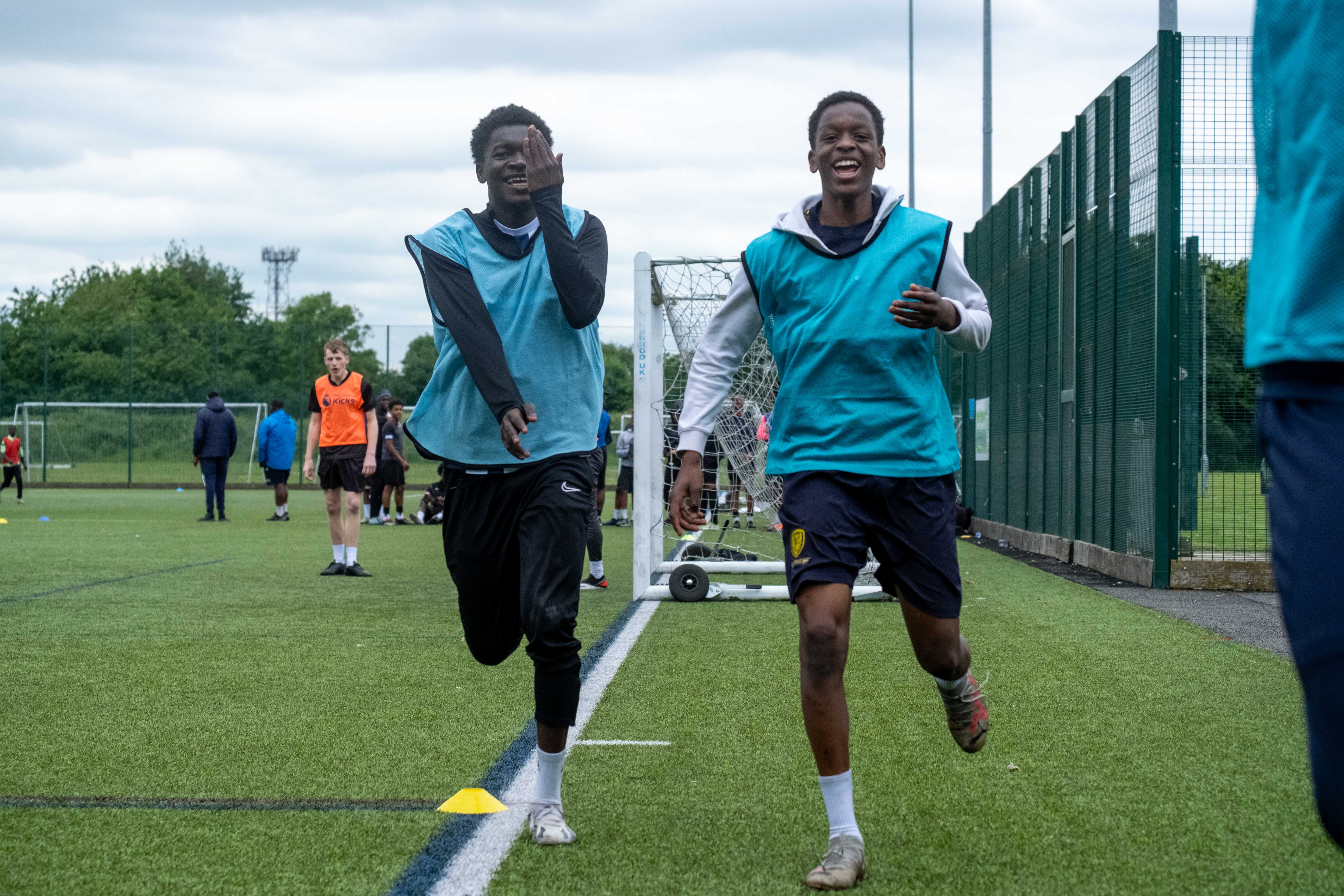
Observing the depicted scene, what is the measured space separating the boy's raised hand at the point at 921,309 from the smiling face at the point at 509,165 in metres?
1.28

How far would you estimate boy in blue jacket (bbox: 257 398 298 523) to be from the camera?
21.5m

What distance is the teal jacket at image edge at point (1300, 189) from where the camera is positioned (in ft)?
6.42

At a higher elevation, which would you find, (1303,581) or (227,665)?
(1303,581)

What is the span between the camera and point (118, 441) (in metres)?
39.7

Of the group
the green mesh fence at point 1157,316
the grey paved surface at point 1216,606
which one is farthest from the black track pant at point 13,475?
the grey paved surface at point 1216,606

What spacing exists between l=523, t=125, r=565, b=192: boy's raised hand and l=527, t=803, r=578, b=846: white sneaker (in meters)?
1.75

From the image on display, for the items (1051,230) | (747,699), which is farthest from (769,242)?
(1051,230)

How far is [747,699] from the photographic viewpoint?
571 cm

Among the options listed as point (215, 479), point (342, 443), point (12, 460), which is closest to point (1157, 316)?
point (342, 443)

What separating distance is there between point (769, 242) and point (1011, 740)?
7.54ft

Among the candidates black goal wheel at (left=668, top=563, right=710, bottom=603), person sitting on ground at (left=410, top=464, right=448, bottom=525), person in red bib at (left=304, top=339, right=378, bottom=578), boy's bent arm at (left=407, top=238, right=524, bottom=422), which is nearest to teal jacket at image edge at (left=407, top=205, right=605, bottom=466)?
boy's bent arm at (left=407, top=238, right=524, bottom=422)

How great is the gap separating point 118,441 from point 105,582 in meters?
31.4

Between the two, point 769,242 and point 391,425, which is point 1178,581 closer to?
point 769,242

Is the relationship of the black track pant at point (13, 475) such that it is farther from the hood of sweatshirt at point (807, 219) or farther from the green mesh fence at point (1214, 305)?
the hood of sweatshirt at point (807, 219)
